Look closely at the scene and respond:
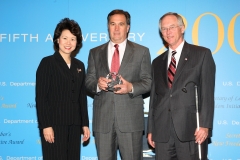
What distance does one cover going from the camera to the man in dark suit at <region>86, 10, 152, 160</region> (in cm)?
342

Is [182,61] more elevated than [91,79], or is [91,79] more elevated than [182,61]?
[182,61]

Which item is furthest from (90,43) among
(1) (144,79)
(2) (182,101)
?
(2) (182,101)

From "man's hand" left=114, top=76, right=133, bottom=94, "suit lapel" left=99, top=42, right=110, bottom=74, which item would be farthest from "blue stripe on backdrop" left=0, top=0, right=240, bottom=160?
"man's hand" left=114, top=76, right=133, bottom=94

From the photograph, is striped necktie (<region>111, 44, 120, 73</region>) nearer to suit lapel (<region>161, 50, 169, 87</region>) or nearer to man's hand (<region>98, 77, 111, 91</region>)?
man's hand (<region>98, 77, 111, 91</region>)

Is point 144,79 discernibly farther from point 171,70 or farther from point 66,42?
point 66,42

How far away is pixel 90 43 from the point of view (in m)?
4.53

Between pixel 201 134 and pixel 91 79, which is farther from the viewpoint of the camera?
pixel 91 79

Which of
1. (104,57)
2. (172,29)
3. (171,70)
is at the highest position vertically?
(172,29)

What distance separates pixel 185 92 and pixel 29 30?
2.43 meters

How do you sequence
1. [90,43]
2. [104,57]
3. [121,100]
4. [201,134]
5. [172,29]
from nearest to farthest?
1. [201,134]
2. [172,29]
3. [121,100]
4. [104,57]
5. [90,43]

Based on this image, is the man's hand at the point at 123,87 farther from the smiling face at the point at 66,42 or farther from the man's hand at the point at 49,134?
the man's hand at the point at 49,134

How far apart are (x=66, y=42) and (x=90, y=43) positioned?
1.19 metres

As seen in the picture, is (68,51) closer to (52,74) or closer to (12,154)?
(52,74)

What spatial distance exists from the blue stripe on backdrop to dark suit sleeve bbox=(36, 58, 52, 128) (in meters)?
1.39
